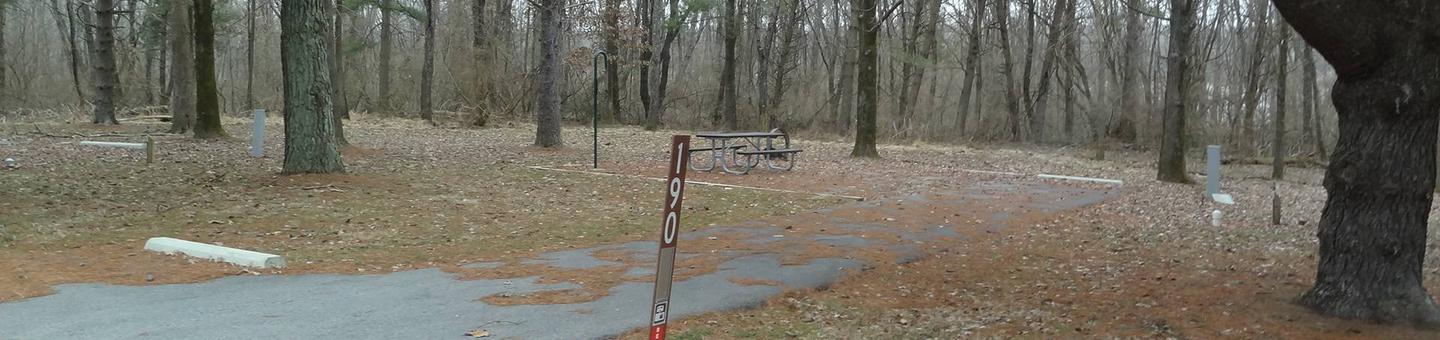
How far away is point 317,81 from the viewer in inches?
498

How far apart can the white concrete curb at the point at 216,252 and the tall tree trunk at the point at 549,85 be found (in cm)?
1337

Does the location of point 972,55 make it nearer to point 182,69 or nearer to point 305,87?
point 182,69

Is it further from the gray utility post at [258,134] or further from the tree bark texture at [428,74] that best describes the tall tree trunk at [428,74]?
the gray utility post at [258,134]

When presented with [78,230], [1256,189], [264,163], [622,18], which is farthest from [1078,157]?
[78,230]

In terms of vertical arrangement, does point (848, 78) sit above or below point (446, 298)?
above

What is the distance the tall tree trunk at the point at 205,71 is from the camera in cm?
1853

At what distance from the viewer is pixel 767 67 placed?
37.2 metres

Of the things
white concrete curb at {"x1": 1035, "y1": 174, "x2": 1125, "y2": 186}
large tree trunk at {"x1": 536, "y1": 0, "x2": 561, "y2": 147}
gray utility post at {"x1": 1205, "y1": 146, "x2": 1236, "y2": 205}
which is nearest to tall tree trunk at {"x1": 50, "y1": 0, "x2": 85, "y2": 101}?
large tree trunk at {"x1": 536, "y1": 0, "x2": 561, "y2": 147}

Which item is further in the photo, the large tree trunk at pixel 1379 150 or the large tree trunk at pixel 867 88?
the large tree trunk at pixel 867 88

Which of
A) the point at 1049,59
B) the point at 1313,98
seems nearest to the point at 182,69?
the point at 1049,59

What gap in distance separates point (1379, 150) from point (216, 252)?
7708mm

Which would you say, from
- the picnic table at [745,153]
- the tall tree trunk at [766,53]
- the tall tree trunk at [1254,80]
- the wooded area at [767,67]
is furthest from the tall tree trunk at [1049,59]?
the picnic table at [745,153]

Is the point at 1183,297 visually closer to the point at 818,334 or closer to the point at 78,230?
the point at 818,334

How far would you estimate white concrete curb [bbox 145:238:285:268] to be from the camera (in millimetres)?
7391
